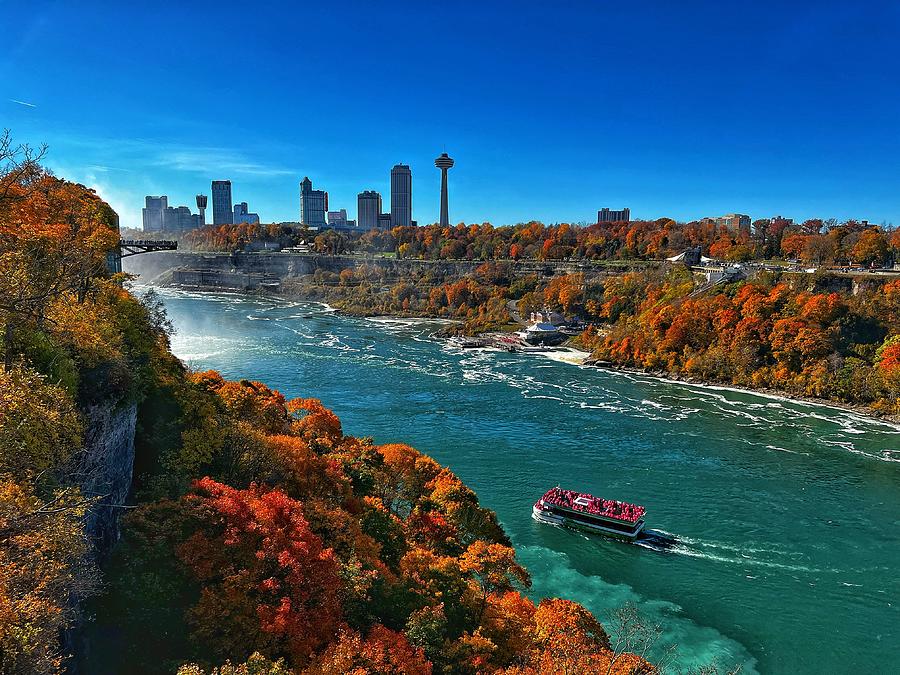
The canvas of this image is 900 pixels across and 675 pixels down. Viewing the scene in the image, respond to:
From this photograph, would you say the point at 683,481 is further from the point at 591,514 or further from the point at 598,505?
the point at 591,514

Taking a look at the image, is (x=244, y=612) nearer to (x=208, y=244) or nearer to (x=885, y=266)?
(x=885, y=266)

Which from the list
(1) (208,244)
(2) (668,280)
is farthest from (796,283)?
(1) (208,244)

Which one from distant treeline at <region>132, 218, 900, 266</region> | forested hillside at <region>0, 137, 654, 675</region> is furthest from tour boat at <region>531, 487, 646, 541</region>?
distant treeline at <region>132, 218, 900, 266</region>

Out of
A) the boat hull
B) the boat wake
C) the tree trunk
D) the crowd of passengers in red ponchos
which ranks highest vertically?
the tree trunk

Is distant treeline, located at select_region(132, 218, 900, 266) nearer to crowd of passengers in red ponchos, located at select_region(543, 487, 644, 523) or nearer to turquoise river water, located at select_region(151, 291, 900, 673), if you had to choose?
turquoise river water, located at select_region(151, 291, 900, 673)

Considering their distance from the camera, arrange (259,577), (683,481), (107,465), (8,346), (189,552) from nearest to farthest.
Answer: (8,346) → (259,577) → (189,552) → (107,465) → (683,481)

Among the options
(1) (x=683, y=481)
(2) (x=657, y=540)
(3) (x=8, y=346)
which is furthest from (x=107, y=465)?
(1) (x=683, y=481)
